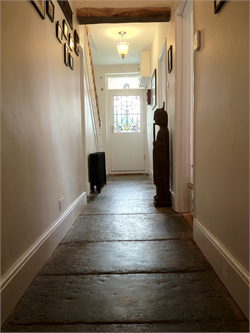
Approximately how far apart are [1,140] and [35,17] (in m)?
0.95

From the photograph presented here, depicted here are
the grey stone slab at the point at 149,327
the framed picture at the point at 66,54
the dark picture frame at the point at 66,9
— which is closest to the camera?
the grey stone slab at the point at 149,327

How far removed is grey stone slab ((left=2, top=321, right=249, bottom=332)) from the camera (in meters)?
1.05

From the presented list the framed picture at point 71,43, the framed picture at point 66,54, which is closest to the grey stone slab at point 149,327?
the framed picture at point 66,54

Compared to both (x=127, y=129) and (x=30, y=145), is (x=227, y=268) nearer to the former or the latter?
(x=30, y=145)

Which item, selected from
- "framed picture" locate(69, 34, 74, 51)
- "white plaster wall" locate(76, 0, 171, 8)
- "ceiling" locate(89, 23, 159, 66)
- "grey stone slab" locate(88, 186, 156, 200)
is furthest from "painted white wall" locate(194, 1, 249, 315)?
"ceiling" locate(89, 23, 159, 66)

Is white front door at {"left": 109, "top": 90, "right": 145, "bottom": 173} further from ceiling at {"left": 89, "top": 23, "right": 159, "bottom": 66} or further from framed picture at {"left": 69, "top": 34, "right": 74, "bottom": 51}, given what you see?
framed picture at {"left": 69, "top": 34, "right": 74, "bottom": 51}

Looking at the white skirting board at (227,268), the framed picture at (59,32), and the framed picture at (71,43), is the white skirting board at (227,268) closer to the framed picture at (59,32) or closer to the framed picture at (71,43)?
the framed picture at (59,32)

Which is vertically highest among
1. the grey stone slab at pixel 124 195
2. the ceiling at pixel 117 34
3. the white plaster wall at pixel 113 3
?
the ceiling at pixel 117 34

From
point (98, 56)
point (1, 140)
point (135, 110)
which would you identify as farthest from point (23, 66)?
point (135, 110)

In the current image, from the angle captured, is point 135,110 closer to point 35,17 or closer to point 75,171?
point 75,171

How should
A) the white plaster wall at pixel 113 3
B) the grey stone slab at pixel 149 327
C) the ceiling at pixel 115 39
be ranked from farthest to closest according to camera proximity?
the ceiling at pixel 115 39 < the white plaster wall at pixel 113 3 < the grey stone slab at pixel 149 327

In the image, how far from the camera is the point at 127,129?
6859 mm

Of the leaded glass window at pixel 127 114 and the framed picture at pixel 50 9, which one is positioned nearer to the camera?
the framed picture at pixel 50 9

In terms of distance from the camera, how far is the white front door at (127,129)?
682 centimetres
